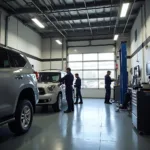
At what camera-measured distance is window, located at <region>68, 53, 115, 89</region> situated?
13.2 meters

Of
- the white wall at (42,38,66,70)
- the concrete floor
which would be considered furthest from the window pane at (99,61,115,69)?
the concrete floor

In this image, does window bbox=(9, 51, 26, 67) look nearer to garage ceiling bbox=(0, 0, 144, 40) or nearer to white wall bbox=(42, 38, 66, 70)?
garage ceiling bbox=(0, 0, 144, 40)

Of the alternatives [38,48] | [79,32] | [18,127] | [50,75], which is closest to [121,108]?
[50,75]

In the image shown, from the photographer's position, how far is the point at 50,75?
7.46 meters

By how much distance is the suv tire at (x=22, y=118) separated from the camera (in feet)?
11.8

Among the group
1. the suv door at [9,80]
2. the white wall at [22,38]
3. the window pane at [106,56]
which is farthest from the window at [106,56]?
the suv door at [9,80]

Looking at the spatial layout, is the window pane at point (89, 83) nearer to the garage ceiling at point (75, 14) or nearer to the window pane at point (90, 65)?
the window pane at point (90, 65)

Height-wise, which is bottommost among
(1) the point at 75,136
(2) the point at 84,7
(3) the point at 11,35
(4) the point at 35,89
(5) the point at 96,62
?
(1) the point at 75,136

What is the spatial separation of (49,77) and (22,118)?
372 centimetres

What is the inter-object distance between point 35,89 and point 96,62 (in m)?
9.56

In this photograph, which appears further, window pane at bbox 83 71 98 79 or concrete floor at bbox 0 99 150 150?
window pane at bbox 83 71 98 79

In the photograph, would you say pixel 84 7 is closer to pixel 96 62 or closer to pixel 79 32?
pixel 79 32

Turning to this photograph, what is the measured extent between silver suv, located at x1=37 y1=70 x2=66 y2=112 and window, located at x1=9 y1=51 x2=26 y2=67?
256 cm

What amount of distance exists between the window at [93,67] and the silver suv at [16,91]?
926cm
